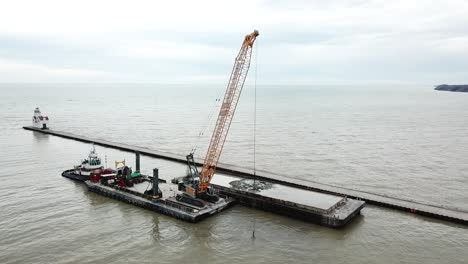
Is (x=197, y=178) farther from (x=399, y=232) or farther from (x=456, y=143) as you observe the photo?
(x=456, y=143)

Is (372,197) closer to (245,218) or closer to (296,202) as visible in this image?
(296,202)

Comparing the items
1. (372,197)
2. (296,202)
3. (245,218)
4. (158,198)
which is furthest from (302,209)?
(158,198)

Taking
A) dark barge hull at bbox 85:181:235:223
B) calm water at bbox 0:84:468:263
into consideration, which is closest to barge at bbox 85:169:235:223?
dark barge hull at bbox 85:181:235:223

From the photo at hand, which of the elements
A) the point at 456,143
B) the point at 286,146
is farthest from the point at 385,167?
the point at 456,143

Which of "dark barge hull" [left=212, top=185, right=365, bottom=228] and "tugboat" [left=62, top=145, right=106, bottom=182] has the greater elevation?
"tugboat" [left=62, top=145, right=106, bottom=182]

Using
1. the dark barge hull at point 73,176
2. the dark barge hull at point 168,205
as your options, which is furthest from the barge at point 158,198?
the dark barge hull at point 73,176

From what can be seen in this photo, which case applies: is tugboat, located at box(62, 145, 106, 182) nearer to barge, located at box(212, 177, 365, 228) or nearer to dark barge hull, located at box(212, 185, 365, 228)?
barge, located at box(212, 177, 365, 228)
